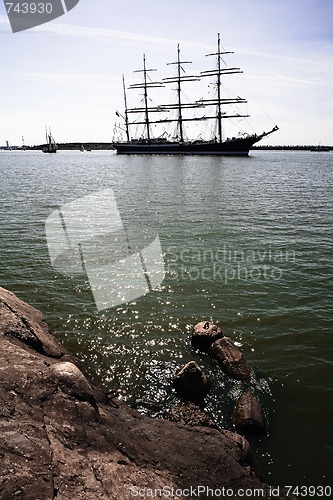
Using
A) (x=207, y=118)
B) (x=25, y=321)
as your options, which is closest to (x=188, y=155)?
(x=207, y=118)

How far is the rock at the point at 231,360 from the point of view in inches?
325

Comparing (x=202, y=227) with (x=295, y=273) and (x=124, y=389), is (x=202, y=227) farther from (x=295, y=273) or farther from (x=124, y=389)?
(x=124, y=389)

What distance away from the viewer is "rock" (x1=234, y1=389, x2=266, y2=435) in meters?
6.72

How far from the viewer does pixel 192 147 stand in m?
116

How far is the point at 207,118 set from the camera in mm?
122188

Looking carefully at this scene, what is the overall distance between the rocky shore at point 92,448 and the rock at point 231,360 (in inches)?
76.7

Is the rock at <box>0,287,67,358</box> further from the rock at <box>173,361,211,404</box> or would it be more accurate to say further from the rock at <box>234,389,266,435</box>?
the rock at <box>234,389,266,435</box>

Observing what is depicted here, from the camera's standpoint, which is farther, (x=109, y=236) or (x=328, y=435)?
(x=109, y=236)

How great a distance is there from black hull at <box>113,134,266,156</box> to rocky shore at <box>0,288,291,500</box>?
360ft

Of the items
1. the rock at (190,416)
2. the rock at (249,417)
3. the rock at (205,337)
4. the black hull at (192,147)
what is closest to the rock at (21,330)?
the rock at (190,416)

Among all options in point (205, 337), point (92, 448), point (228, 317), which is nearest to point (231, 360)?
point (205, 337)

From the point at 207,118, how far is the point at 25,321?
418 feet

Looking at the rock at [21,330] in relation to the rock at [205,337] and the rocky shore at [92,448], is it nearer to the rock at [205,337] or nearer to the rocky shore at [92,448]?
the rocky shore at [92,448]

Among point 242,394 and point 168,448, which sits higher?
point 168,448
